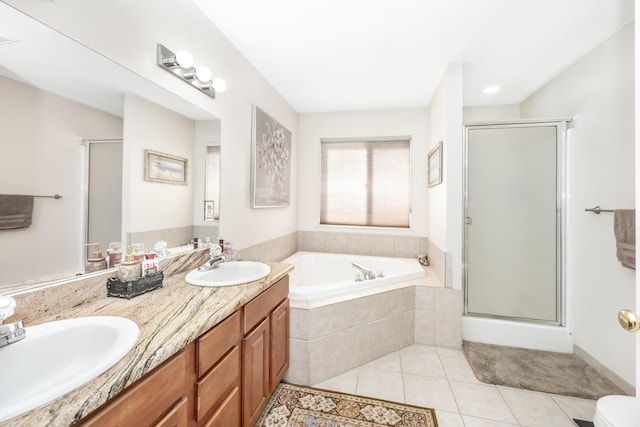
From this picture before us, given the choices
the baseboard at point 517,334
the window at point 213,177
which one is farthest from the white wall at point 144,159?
the baseboard at point 517,334

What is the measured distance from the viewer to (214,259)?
1529 millimetres

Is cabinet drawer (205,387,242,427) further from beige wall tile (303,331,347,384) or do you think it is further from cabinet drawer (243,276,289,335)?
beige wall tile (303,331,347,384)

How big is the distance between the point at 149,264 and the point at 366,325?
155cm

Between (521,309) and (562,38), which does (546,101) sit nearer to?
(562,38)

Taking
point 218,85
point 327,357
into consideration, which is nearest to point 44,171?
point 218,85

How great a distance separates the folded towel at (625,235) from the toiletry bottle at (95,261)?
282 centimetres

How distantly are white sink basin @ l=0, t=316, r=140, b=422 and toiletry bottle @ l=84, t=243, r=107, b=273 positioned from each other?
0.36 metres

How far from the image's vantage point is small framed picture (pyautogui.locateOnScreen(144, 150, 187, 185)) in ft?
4.25

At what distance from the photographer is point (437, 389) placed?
1.73 meters

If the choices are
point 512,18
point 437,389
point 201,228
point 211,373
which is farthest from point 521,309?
point 201,228

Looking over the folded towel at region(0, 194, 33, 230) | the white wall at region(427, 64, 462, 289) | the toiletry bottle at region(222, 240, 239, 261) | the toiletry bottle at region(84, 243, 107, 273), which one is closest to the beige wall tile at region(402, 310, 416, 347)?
the white wall at region(427, 64, 462, 289)

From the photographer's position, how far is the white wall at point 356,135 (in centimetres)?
305

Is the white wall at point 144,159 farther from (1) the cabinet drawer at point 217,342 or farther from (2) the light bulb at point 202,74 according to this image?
(1) the cabinet drawer at point 217,342

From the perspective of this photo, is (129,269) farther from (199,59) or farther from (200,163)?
(199,59)
